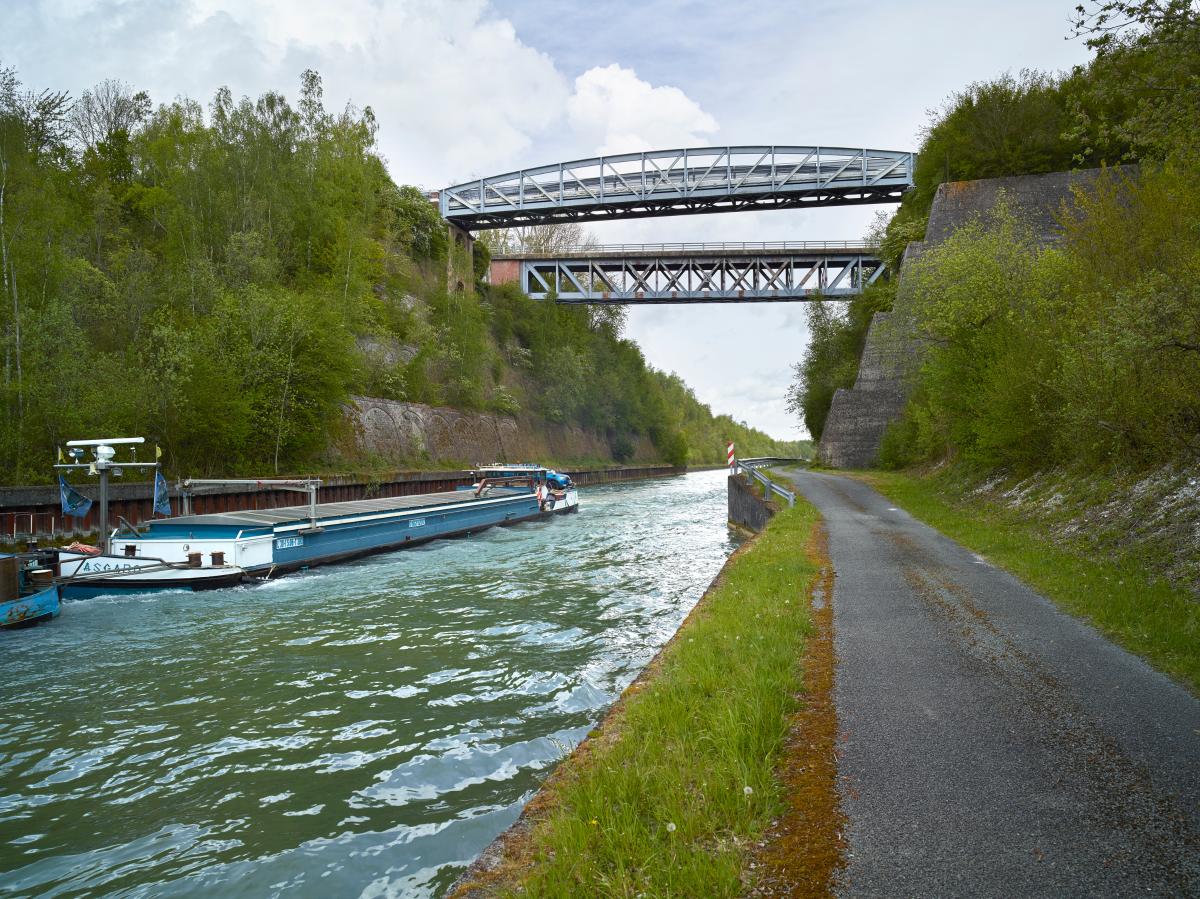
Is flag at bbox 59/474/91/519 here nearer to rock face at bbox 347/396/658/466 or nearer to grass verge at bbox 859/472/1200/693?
grass verge at bbox 859/472/1200/693

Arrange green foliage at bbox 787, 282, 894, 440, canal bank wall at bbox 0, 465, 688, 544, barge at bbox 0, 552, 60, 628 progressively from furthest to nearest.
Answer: green foliage at bbox 787, 282, 894, 440 → canal bank wall at bbox 0, 465, 688, 544 → barge at bbox 0, 552, 60, 628

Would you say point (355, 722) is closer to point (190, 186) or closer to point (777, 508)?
point (777, 508)

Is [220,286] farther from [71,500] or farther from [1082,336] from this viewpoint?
[1082,336]

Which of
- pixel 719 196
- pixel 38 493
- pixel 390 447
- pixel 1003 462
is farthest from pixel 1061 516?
pixel 719 196

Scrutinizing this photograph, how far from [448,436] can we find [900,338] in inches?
1142

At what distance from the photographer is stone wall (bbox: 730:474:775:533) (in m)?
25.4

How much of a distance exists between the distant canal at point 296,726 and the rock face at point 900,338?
33083 mm

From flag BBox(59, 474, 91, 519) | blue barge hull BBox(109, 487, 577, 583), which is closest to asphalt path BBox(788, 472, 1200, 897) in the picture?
blue barge hull BBox(109, 487, 577, 583)

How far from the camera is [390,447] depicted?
41250 mm

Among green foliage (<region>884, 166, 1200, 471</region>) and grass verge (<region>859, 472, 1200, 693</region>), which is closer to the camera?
grass verge (<region>859, 472, 1200, 693</region>)

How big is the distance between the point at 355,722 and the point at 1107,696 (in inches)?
291

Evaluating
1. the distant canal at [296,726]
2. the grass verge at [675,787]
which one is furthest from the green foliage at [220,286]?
the grass verge at [675,787]

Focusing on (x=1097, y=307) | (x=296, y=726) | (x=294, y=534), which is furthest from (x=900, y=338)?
(x=296, y=726)

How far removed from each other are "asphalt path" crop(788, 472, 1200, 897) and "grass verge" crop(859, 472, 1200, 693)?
0.31 m
